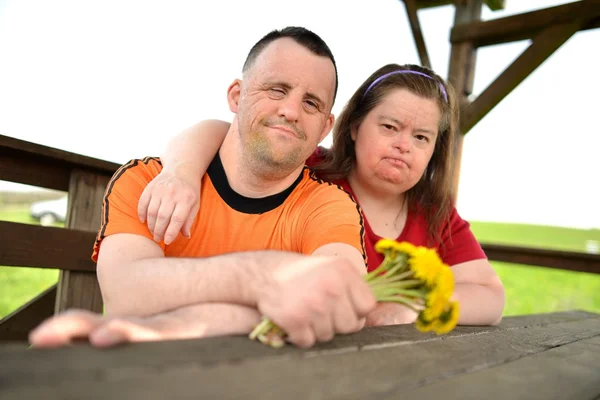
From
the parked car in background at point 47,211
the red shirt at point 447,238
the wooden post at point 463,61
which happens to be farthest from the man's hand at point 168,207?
the parked car in background at point 47,211

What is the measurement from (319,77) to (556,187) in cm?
1239

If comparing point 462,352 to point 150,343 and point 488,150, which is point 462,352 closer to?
point 150,343

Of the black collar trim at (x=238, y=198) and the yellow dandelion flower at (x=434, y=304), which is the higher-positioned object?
the black collar trim at (x=238, y=198)

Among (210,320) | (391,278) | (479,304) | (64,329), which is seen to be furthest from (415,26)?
(64,329)

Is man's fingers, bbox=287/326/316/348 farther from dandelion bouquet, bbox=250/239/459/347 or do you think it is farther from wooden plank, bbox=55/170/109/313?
wooden plank, bbox=55/170/109/313

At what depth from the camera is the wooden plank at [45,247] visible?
5.76 feet

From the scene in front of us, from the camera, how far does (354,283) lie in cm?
81

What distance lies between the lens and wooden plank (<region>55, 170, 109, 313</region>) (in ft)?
6.82

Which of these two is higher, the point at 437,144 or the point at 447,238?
the point at 437,144

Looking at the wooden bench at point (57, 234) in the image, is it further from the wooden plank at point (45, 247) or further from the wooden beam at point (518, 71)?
the wooden beam at point (518, 71)

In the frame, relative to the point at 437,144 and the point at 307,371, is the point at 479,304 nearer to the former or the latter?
the point at 437,144

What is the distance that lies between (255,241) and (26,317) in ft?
4.29

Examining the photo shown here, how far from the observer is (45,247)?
74.2 inches

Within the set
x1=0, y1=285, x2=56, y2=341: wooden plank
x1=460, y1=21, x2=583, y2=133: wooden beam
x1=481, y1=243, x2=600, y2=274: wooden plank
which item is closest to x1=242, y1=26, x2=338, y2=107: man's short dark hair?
x1=0, y1=285, x2=56, y2=341: wooden plank
